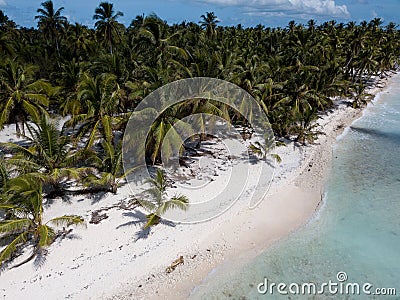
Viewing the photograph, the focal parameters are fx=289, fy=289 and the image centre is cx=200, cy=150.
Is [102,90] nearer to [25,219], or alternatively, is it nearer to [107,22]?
[25,219]

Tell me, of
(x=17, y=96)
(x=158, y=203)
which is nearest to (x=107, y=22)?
(x=17, y=96)

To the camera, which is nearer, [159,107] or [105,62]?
[159,107]

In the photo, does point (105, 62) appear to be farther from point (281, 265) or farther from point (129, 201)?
point (281, 265)

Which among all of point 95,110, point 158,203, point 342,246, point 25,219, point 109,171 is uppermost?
point 95,110

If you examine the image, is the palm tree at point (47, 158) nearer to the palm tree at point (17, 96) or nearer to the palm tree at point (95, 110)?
the palm tree at point (95, 110)

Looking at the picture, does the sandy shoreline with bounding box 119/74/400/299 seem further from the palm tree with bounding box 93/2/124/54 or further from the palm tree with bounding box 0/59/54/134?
the palm tree with bounding box 93/2/124/54

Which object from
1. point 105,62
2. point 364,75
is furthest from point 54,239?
point 364,75
